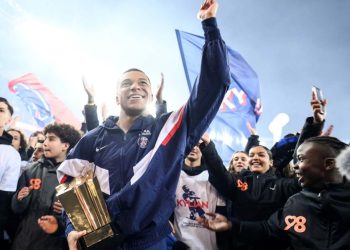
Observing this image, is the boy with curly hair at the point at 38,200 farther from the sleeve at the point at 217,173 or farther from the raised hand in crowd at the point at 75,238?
the sleeve at the point at 217,173

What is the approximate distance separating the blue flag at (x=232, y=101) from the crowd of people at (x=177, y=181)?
230 centimetres

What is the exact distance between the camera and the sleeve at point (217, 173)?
369 centimetres

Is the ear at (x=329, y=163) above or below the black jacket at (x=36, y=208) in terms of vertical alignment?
above

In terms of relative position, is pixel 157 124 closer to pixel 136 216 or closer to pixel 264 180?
pixel 136 216

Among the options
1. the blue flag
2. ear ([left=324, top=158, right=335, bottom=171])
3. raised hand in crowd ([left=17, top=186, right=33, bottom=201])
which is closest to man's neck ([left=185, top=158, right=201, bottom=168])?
ear ([left=324, top=158, right=335, bottom=171])

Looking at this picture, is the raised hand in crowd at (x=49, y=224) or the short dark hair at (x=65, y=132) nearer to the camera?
the raised hand in crowd at (x=49, y=224)

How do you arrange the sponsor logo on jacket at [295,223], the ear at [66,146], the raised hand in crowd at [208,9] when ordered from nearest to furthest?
the raised hand in crowd at [208,9]
the sponsor logo on jacket at [295,223]
the ear at [66,146]

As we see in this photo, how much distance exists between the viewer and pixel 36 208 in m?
3.64

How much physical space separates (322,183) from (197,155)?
6.36 feet

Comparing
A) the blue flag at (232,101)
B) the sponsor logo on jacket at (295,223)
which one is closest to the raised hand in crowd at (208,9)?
the sponsor logo on jacket at (295,223)

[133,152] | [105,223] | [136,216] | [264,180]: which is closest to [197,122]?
[133,152]

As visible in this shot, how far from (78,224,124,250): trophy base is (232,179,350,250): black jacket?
57.0 inches

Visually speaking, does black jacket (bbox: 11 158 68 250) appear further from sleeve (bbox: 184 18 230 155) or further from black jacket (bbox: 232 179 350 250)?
sleeve (bbox: 184 18 230 155)

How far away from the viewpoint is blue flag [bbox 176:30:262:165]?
6.89 m
